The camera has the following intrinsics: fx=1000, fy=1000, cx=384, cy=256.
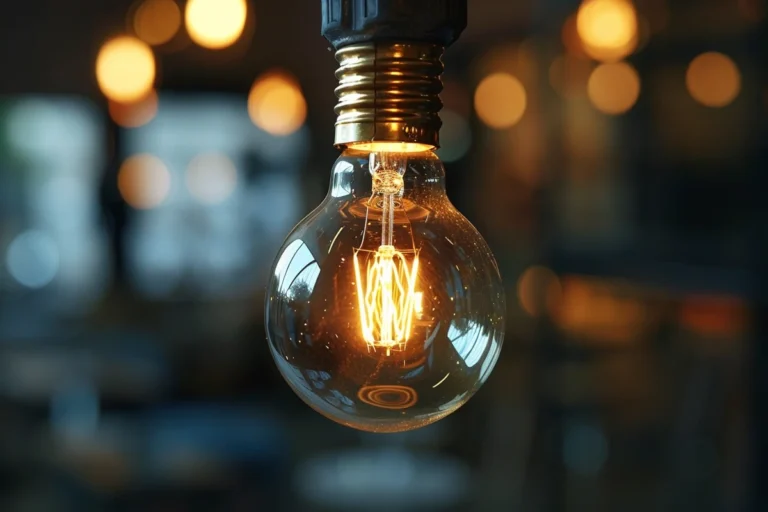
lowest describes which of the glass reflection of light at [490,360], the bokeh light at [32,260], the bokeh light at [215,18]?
the bokeh light at [32,260]

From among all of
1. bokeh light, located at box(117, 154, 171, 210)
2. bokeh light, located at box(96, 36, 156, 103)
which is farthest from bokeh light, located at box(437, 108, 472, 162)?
bokeh light, located at box(96, 36, 156, 103)

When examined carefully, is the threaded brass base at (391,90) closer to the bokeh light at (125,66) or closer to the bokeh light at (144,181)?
the bokeh light at (125,66)

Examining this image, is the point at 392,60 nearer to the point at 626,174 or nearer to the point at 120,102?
the point at 626,174

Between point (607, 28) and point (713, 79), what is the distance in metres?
0.67

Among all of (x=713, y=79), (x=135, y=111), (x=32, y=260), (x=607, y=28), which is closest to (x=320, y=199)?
(x=135, y=111)

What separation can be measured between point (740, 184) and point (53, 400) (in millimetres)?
2428

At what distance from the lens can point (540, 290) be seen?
278cm

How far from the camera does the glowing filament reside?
45 cm

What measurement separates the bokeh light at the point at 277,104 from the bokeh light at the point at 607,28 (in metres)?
1.55

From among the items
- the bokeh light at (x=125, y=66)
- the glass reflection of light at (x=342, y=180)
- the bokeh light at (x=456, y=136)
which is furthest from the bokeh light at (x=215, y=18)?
the glass reflection of light at (x=342, y=180)

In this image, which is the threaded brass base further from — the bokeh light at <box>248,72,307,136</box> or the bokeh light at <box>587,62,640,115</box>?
the bokeh light at <box>248,72,307,136</box>

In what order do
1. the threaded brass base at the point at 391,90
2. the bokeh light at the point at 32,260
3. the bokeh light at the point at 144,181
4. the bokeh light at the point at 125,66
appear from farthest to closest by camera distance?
the bokeh light at the point at 144,181
the bokeh light at the point at 32,260
the bokeh light at the point at 125,66
the threaded brass base at the point at 391,90

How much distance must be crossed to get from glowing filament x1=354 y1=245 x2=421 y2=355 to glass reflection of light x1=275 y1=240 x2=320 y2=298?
0.07 feet

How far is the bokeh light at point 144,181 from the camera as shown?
12.4 feet
